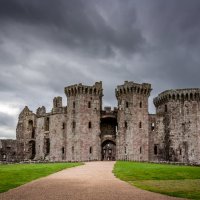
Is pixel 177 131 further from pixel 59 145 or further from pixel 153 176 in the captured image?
pixel 153 176

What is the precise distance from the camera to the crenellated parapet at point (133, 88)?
58.0m

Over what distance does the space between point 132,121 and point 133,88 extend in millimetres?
5425

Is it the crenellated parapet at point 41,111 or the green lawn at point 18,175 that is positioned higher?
the crenellated parapet at point 41,111

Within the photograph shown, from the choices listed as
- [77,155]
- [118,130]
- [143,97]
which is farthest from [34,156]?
[143,97]

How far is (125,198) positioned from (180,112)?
46.0 metres

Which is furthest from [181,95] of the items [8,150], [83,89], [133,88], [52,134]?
[8,150]

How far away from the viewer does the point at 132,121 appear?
5728cm

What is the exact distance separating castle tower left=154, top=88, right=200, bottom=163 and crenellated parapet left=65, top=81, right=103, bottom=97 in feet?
36.1

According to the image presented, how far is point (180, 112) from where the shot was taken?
193ft

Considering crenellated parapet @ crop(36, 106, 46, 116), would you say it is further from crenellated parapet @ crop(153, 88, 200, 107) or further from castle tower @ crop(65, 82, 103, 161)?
crenellated parapet @ crop(153, 88, 200, 107)

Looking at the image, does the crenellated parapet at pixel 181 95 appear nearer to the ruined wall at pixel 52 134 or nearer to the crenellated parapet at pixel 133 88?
the crenellated parapet at pixel 133 88

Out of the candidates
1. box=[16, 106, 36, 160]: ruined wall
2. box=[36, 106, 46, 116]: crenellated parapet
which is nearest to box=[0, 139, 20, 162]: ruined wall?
box=[16, 106, 36, 160]: ruined wall

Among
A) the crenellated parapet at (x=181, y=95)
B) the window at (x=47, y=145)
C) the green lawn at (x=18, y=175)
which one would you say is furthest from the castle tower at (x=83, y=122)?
the green lawn at (x=18, y=175)

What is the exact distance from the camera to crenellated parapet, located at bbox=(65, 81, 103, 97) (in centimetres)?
5856
